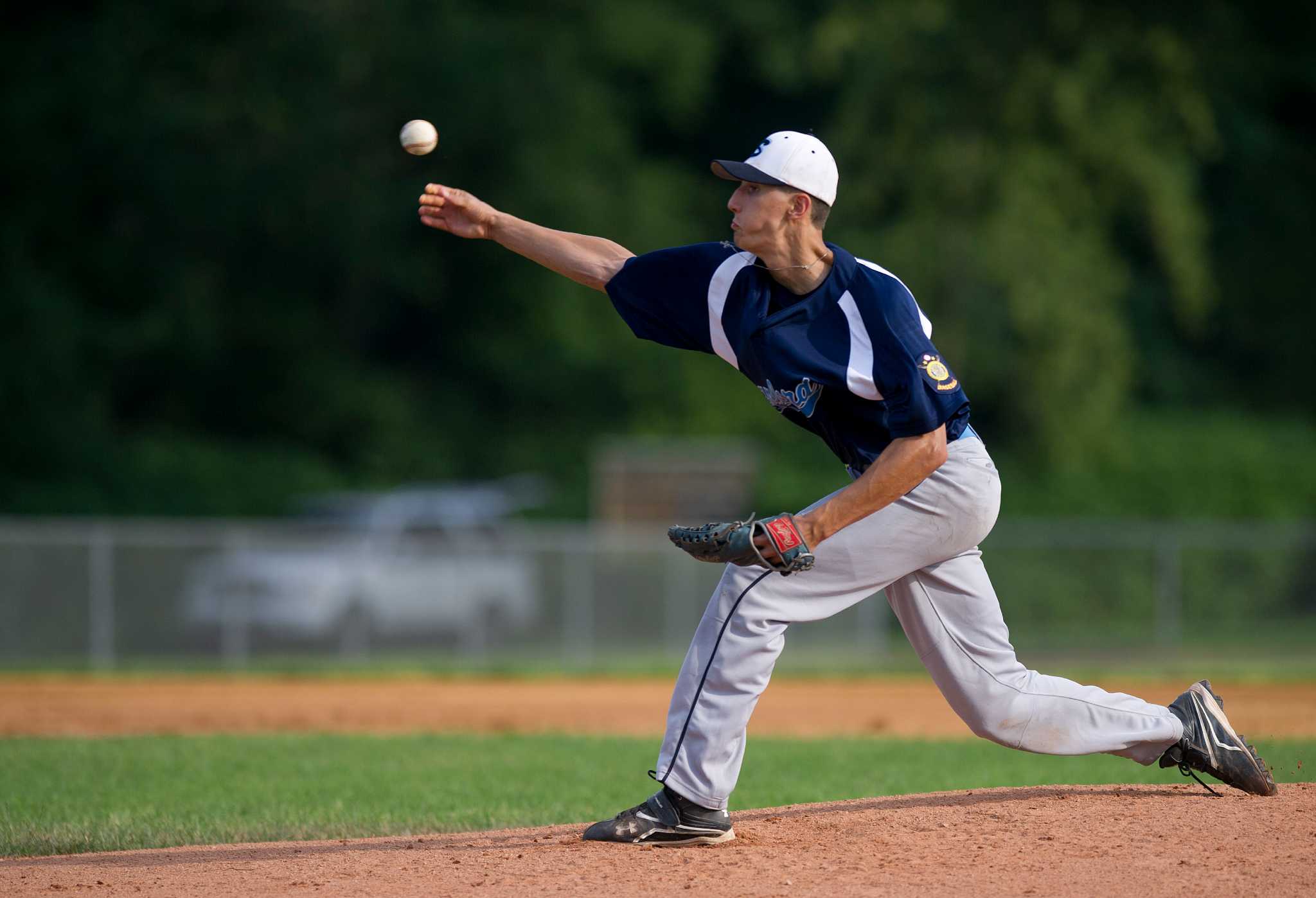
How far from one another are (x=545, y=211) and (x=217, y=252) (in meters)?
6.08

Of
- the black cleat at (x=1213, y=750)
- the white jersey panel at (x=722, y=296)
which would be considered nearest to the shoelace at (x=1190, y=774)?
the black cleat at (x=1213, y=750)

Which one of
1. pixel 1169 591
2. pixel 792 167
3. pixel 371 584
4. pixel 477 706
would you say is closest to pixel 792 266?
pixel 792 167

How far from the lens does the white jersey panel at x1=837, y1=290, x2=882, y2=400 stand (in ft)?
14.9

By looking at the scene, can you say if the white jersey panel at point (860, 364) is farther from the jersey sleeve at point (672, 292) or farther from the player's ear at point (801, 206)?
the jersey sleeve at point (672, 292)

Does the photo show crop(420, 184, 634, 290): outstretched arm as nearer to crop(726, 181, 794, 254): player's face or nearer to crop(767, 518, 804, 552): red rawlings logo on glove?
crop(726, 181, 794, 254): player's face

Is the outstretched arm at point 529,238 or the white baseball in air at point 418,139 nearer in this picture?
the outstretched arm at point 529,238

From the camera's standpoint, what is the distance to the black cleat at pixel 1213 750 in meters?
5.10

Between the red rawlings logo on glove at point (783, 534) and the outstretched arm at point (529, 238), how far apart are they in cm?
111

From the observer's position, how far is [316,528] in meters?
18.7

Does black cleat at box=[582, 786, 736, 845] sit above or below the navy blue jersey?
below

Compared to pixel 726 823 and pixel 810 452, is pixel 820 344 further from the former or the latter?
pixel 810 452

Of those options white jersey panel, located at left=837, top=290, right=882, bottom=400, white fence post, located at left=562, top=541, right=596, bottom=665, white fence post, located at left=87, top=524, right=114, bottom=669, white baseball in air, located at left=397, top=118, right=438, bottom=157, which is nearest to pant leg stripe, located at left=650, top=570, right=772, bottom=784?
white jersey panel, located at left=837, top=290, right=882, bottom=400

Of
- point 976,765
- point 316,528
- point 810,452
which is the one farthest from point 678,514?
point 976,765

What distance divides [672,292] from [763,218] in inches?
17.2
